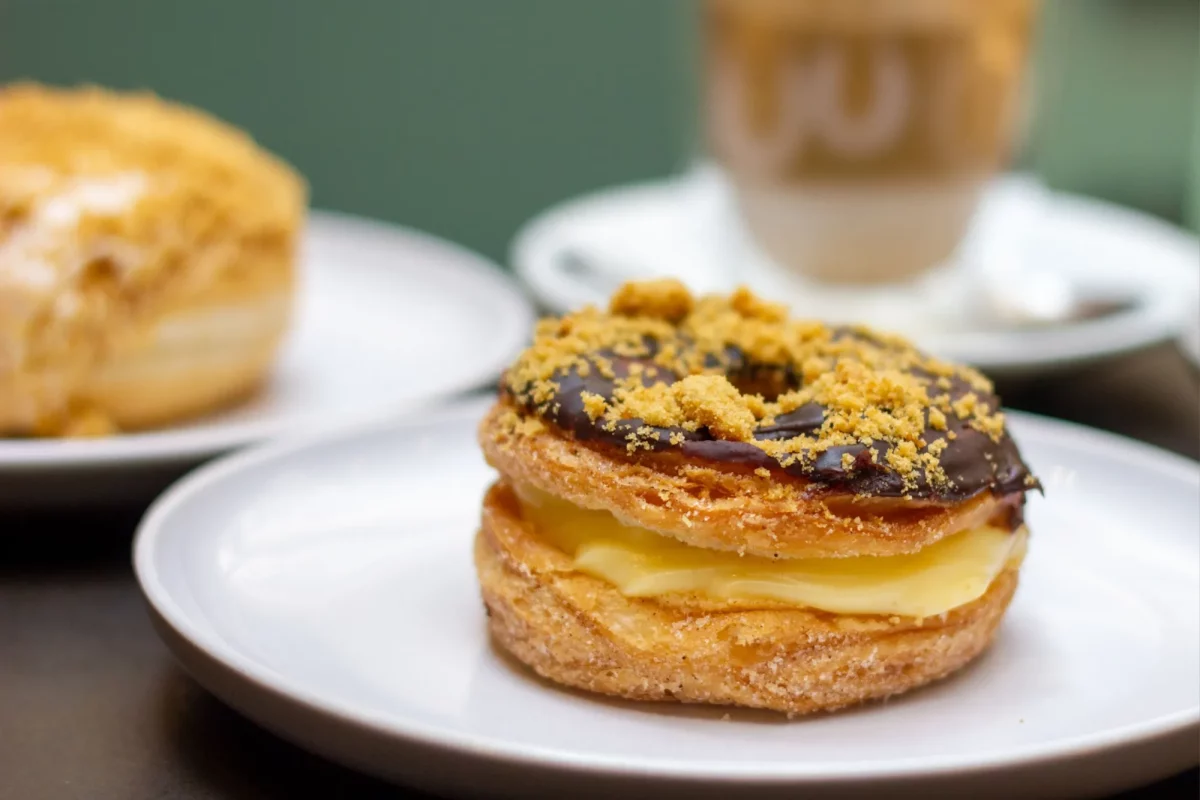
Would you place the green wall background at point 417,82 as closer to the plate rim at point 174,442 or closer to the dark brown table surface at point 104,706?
the plate rim at point 174,442

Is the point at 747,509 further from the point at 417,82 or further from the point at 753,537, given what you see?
the point at 417,82

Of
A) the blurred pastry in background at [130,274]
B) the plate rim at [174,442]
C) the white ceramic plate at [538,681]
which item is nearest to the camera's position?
the white ceramic plate at [538,681]

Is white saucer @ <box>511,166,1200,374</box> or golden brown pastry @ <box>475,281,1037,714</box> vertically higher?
golden brown pastry @ <box>475,281,1037,714</box>

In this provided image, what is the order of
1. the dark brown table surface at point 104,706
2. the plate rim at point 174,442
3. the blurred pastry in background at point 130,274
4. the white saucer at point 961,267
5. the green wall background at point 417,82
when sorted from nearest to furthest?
the dark brown table surface at point 104,706 → the plate rim at point 174,442 → the blurred pastry in background at point 130,274 → the white saucer at point 961,267 → the green wall background at point 417,82

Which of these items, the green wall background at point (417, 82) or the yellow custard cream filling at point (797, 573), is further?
the green wall background at point (417, 82)

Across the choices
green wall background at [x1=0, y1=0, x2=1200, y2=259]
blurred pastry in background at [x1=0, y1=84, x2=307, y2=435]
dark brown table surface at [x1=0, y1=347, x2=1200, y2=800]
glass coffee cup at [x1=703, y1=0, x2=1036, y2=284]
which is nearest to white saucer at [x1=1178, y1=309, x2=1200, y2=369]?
glass coffee cup at [x1=703, y1=0, x2=1036, y2=284]

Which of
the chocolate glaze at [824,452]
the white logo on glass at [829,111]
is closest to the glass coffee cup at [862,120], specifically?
the white logo on glass at [829,111]

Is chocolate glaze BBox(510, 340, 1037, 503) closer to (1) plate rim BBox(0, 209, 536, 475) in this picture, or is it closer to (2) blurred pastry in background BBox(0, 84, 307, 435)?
(1) plate rim BBox(0, 209, 536, 475)

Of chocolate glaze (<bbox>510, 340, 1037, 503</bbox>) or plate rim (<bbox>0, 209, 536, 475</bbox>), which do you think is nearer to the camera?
chocolate glaze (<bbox>510, 340, 1037, 503</bbox>)

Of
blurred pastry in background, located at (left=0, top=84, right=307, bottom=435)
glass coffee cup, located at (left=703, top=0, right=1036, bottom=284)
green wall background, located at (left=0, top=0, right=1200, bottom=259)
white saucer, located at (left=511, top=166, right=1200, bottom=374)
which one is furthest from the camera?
green wall background, located at (left=0, top=0, right=1200, bottom=259)
